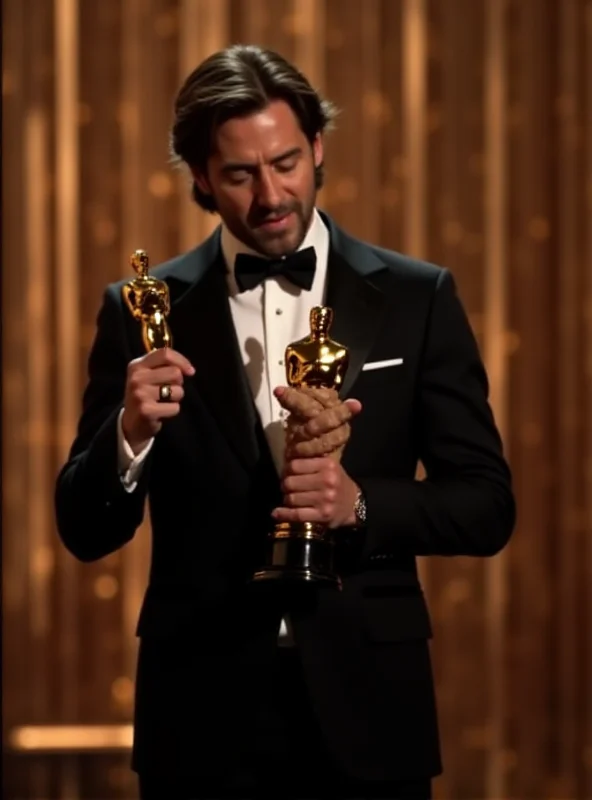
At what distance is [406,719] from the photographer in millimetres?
1766

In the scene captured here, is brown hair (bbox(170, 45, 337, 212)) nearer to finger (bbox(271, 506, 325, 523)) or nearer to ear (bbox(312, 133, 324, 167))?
ear (bbox(312, 133, 324, 167))

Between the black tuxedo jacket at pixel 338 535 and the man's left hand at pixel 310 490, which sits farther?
the black tuxedo jacket at pixel 338 535

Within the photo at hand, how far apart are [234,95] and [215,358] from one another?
Answer: 0.31 meters

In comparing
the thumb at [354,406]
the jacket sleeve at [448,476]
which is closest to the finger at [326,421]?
the thumb at [354,406]

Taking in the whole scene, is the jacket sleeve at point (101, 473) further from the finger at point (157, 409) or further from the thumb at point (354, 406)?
the thumb at point (354, 406)

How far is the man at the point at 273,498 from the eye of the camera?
5.65 ft

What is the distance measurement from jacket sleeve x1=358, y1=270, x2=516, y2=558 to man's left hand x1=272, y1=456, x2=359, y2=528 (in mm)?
83

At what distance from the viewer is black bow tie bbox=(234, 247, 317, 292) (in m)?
1.87

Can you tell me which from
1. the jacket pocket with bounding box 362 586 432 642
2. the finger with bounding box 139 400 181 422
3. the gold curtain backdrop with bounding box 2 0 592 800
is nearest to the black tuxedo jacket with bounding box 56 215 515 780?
the jacket pocket with bounding box 362 586 432 642

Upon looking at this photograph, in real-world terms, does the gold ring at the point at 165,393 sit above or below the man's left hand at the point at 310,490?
above

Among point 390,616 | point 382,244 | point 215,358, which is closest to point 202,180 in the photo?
point 215,358

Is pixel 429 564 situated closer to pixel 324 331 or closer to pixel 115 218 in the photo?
pixel 115 218

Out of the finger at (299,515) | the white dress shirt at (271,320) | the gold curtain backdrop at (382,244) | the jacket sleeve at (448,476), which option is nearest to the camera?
the finger at (299,515)

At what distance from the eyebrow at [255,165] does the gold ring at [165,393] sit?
0.33 m
